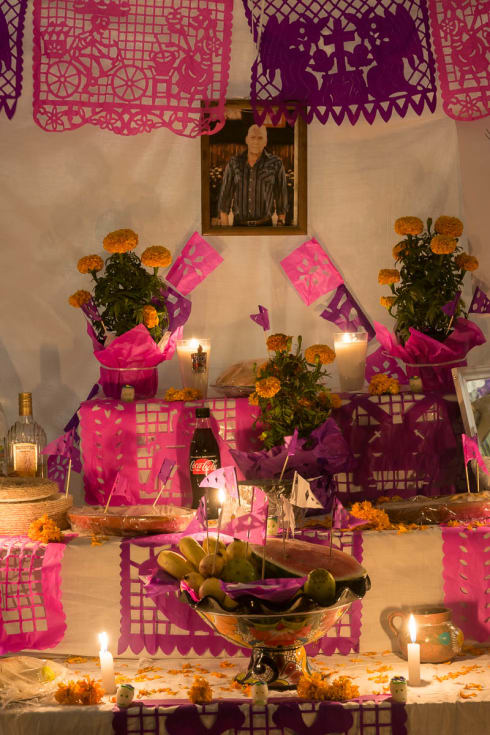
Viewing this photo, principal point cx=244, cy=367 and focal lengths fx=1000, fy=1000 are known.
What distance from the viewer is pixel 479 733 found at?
225cm

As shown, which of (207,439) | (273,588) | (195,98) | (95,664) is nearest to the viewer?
(273,588)

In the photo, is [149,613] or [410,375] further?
[410,375]

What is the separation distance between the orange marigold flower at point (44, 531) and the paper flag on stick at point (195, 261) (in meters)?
1.11

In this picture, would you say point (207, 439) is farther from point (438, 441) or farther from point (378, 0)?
point (378, 0)

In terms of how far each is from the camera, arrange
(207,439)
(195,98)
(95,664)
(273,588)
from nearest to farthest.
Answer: (273,588) < (95,664) < (207,439) < (195,98)

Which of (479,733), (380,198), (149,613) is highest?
(380,198)

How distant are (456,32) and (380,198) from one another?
2.09 ft

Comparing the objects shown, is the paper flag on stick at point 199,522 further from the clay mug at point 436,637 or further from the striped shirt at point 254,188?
the striped shirt at point 254,188

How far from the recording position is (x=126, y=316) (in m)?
3.14

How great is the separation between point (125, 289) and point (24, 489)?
735 millimetres

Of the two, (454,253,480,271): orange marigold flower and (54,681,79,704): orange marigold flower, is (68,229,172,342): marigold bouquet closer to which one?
(454,253,480,271): orange marigold flower

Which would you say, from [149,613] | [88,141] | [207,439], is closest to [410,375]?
[207,439]

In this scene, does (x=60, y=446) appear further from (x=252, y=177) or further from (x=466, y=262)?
(x=466, y=262)

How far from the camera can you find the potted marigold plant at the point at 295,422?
284 centimetres
